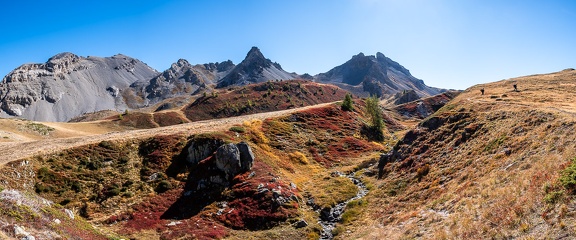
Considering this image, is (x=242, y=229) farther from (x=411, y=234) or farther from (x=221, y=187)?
(x=411, y=234)

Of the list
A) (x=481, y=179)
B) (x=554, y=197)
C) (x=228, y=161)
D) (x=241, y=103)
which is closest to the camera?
(x=554, y=197)

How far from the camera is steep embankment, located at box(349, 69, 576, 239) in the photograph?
61.9 feet

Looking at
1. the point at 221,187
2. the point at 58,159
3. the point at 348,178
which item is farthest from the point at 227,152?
the point at 58,159

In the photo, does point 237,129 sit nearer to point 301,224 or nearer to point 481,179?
point 301,224

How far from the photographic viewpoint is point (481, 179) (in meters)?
28.8

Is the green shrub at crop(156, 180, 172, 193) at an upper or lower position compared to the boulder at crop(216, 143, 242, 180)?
lower

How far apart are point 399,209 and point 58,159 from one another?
4918cm

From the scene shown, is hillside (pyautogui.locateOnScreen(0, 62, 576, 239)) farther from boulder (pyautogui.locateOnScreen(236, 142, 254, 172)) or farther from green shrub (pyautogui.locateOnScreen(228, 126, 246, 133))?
green shrub (pyautogui.locateOnScreen(228, 126, 246, 133))

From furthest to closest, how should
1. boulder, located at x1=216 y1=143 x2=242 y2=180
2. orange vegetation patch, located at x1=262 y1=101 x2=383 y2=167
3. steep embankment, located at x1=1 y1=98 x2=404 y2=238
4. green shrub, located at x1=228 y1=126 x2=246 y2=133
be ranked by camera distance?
1. orange vegetation patch, located at x1=262 y1=101 x2=383 y2=167
2. green shrub, located at x1=228 y1=126 x2=246 y2=133
3. boulder, located at x1=216 y1=143 x2=242 y2=180
4. steep embankment, located at x1=1 y1=98 x2=404 y2=238

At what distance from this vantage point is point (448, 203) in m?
28.0

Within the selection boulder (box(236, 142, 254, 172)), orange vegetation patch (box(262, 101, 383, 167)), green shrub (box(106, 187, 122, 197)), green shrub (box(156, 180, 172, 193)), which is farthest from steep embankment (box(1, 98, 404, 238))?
orange vegetation patch (box(262, 101, 383, 167))

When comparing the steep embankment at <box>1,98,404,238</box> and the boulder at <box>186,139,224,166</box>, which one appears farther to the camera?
the boulder at <box>186,139,224,166</box>

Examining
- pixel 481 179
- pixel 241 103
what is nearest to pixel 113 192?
pixel 481 179

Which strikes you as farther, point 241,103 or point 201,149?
point 241,103
